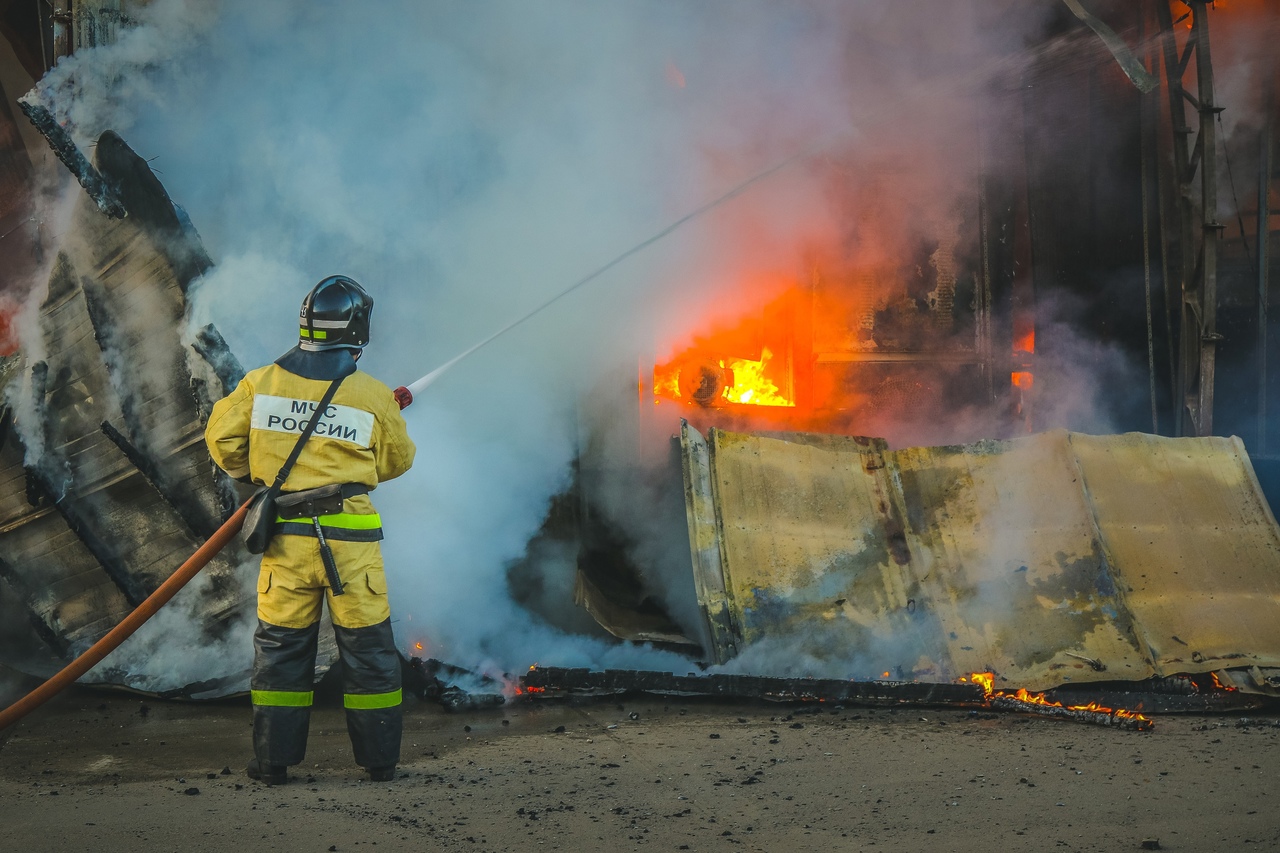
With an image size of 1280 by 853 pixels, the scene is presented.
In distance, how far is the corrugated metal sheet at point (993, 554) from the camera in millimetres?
4801

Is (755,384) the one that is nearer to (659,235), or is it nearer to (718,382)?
(718,382)

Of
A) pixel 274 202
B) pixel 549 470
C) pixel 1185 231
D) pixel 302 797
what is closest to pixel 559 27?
pixel 274 202

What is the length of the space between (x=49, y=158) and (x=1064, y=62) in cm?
678

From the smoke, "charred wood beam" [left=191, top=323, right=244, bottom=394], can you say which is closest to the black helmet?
"charred wood beam" [left=191, top=323, right=244, bottom=394]

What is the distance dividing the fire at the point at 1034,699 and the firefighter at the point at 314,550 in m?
2.43

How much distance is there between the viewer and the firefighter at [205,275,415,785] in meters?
3.49

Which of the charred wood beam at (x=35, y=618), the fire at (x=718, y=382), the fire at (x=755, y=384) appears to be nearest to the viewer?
the charred wood beam at (x=35, y=618)

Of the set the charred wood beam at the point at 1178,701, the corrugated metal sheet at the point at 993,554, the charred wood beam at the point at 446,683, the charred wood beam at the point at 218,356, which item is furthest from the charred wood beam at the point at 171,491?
the charred wood beam at the point at 1178,701

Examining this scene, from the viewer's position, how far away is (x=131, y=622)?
146 inches

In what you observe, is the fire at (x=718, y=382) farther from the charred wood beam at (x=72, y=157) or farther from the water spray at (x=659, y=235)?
the charred wood beam at (x=72, y=157)

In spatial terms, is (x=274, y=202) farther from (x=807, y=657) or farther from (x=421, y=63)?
(x=807, y=657)

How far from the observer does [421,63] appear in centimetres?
593

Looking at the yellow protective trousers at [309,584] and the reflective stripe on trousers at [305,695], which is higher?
the yellow protective trousers at [309,584]

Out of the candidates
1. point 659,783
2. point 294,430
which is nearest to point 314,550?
point 294,430
